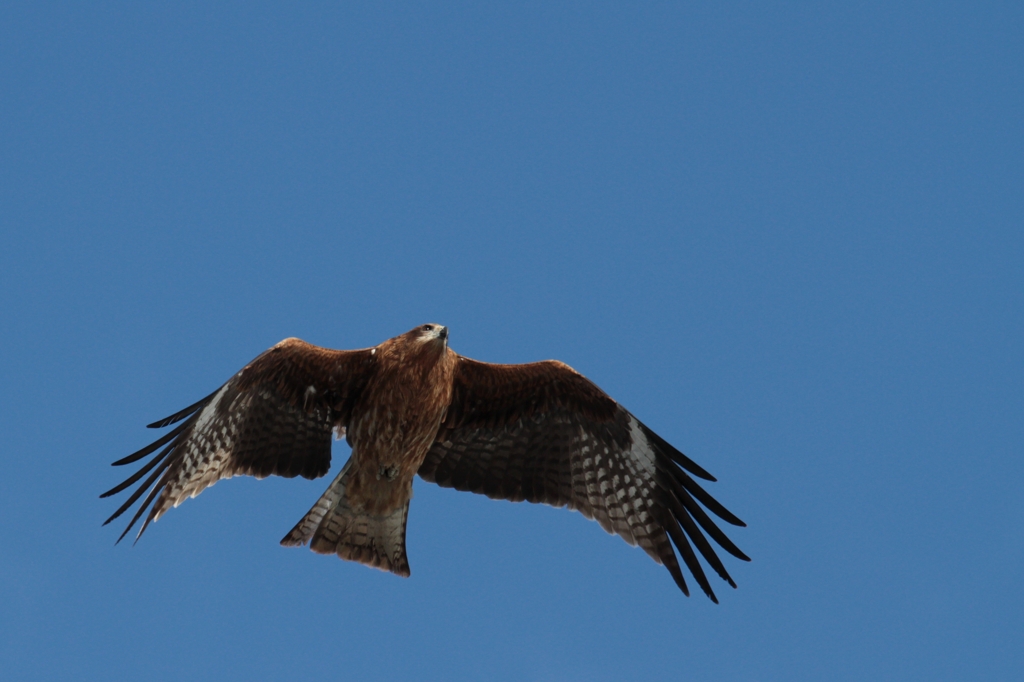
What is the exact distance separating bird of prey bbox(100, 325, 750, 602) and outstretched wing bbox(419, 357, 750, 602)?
0.03 feet

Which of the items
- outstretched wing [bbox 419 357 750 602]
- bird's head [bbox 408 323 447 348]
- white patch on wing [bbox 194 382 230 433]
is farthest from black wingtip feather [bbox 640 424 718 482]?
white patch on wing [bbox 194 382 230 433]

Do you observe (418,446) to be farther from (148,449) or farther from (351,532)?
(148,449)

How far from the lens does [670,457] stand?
10.7m

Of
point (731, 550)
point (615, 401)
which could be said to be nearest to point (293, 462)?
point (615, 401)

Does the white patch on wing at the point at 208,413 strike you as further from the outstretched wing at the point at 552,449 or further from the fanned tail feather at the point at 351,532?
the outstretched wing at the point at 552,449

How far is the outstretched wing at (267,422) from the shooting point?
10.2 meters

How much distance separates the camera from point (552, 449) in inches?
433

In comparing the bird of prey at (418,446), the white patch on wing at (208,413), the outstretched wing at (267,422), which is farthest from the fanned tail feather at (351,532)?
the white patch on wing at (208,413)

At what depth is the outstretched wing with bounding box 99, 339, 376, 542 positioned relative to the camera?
10.2 meters

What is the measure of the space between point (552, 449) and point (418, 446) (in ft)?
4.70

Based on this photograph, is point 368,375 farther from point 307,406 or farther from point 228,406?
point 228,406

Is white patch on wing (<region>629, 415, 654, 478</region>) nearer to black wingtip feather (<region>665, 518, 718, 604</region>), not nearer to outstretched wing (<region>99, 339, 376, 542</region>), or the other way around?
black wingtip feather (<region>665, 518, 718, 604</region>)

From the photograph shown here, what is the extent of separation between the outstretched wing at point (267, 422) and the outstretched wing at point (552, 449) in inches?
42.8

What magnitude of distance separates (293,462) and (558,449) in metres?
2.67
